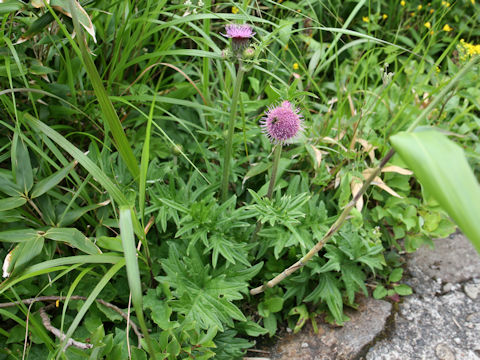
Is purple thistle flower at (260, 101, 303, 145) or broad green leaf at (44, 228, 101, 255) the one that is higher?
purple thistle flower at (260, 101, 303, 145)

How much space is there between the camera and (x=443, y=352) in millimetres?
1513

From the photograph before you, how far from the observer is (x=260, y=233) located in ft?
4.89

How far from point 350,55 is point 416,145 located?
1942 mm

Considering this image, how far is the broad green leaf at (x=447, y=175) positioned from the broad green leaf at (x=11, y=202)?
1.06m

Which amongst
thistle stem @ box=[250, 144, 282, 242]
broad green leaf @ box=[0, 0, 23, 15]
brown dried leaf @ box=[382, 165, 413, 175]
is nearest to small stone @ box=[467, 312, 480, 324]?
brown dried leaf @ box=[382, 165, 413, 175]

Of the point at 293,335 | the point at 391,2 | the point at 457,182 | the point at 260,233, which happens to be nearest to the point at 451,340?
the point at 293,335

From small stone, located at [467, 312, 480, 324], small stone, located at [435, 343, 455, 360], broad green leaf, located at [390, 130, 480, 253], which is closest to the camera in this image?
broad green leaf, located at [390, 130, 480, 253]

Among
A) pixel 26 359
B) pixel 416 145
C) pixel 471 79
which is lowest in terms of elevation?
pixel 26 359

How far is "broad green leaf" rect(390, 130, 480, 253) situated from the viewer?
2.05 ft

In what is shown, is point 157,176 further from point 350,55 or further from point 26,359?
point 350,55

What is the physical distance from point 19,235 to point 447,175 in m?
1.13

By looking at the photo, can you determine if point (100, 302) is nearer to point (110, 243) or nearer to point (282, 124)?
point (110, 243)

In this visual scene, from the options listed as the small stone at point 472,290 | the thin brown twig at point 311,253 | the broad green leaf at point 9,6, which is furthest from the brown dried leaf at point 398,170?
the broad green leaf at point 9,6

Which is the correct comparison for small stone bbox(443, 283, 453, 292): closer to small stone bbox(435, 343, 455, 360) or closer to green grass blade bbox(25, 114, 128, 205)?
small stone bbox(435, 343, 455, 360)
